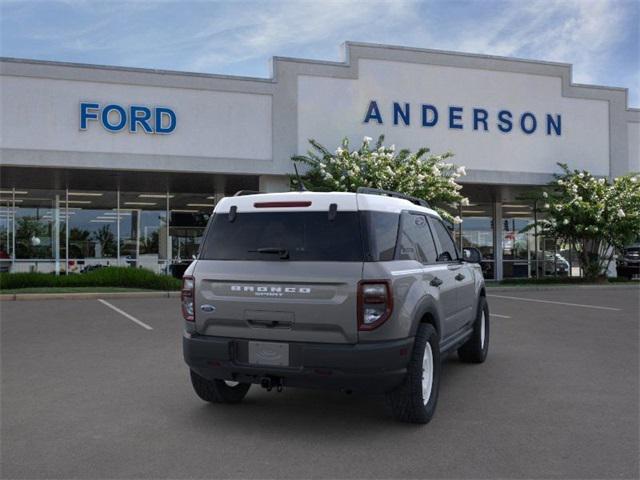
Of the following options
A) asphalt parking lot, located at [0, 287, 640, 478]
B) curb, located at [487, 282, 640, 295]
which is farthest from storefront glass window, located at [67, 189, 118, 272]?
asphalt parking lot, located at [0, 287, 640, 478]

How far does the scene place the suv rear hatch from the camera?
15.8 feet

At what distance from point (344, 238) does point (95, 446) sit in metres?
2.47

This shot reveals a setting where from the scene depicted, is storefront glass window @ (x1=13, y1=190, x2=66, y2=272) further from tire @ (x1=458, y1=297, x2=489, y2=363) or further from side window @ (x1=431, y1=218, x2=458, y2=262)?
side window @ (x1=431, y1=218, x2=458, y2=262)

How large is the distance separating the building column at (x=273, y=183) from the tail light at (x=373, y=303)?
53.5ft

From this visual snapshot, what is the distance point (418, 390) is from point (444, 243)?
2368mm

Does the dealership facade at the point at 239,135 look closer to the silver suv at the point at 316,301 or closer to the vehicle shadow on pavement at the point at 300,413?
the vehicle shadow on pavement at the point at 300,413

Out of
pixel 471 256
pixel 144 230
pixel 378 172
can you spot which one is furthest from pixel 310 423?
pixel 144 230

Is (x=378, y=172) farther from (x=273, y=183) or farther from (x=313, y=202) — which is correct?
(x=313, y=202)

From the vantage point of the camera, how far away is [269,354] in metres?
4.94

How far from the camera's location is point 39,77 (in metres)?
18.7

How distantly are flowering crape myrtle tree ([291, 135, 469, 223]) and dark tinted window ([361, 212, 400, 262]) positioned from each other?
1359 cm

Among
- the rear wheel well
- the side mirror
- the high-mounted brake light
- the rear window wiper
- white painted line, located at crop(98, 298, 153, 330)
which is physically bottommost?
white painted line, located at crop(98, 298, 153, 330)

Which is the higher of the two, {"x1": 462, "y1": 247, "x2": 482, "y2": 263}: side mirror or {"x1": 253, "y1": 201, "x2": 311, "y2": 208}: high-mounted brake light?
{"x1": 253, "y1": 201, "x2": 311, "y2": 208}: high-mounted brake light

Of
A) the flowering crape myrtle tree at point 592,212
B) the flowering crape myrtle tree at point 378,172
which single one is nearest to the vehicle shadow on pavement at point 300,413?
the flowering crape myrtle tree at point 378,172
